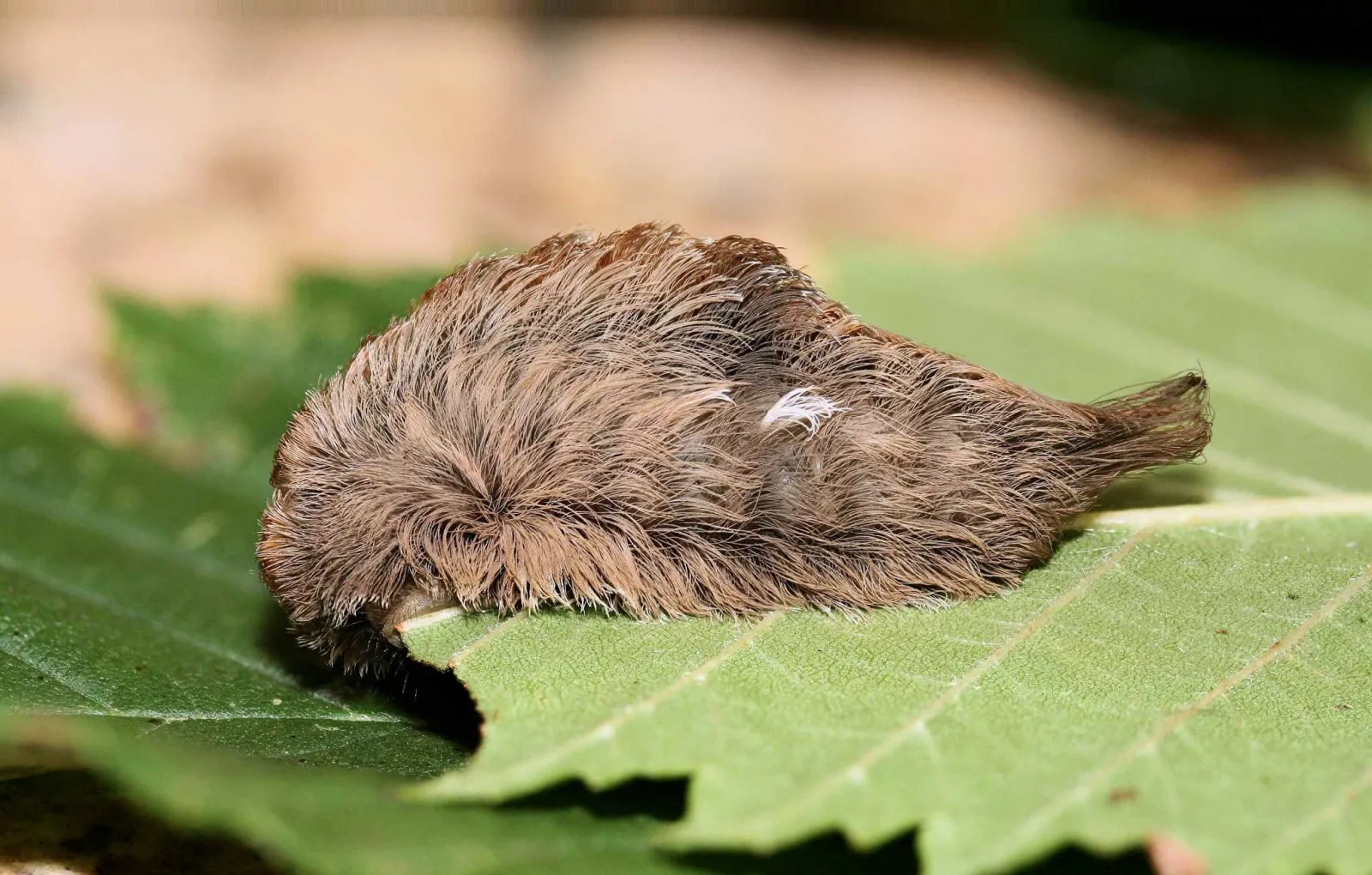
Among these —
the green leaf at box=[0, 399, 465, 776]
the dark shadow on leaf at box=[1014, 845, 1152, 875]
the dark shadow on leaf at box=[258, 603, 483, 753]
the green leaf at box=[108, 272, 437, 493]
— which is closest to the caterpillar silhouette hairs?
the dark shadow on leaf at box=[258, 603, 483, 753]

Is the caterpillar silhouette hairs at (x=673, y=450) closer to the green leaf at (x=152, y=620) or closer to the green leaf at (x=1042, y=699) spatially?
the green leaf at (x=1042, y=699)

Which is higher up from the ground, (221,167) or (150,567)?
(221,167)

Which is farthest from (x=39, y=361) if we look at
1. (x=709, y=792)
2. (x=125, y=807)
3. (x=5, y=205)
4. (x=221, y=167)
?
(x=709, y=792)

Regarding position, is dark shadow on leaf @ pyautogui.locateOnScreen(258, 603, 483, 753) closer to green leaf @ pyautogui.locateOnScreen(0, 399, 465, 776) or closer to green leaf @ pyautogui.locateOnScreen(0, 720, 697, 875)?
green leaf @ pyautogui.locateOnScreen(0, 399, 465, 776)

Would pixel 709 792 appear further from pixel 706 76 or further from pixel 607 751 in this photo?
pixel 706 76

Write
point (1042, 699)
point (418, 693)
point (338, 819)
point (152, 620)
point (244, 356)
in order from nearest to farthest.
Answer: point (338, 819) < point (1042, 699) < point (418, 693) < point (152, 620) < point (244, 356)

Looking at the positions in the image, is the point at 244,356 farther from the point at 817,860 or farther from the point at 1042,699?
the point at 1042,699

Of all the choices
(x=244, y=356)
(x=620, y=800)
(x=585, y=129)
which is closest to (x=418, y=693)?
(x=620, y=800)
